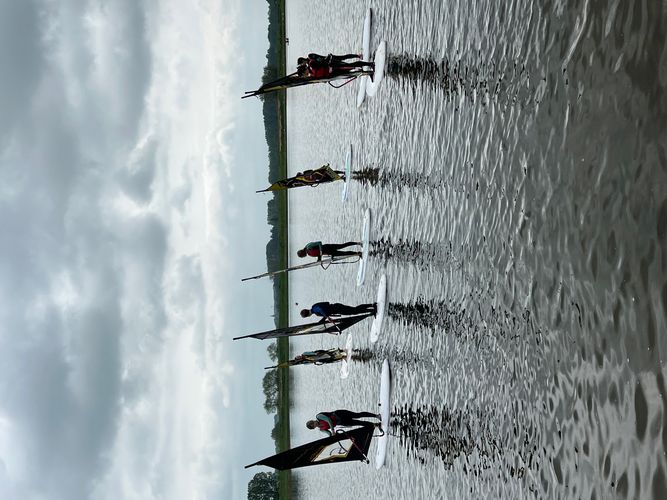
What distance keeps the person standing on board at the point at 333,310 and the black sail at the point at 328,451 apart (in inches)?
187

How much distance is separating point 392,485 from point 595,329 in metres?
12.8

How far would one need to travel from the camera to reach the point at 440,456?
626 inches

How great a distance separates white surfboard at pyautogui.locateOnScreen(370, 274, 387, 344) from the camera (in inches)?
942

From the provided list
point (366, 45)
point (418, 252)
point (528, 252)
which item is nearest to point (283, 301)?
point (366, 45)

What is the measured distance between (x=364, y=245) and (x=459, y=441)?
13903mm

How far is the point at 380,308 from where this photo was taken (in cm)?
2441

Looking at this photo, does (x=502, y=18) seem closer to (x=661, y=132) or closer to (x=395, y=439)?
(x=661, y=132)

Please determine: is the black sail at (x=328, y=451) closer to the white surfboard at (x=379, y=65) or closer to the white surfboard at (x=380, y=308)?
the white surfboard at (x=380, y=308)

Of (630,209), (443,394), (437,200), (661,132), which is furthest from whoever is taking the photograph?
(437,200)

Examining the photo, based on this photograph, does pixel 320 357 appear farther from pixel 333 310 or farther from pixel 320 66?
pixel 320 66

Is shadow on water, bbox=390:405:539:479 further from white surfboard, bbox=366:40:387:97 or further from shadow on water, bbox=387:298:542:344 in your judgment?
white surfboard, bbox=366:40:387:97

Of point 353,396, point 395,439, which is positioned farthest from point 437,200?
point 353,396

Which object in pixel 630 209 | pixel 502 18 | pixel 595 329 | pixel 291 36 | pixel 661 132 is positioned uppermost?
pixel 291 36

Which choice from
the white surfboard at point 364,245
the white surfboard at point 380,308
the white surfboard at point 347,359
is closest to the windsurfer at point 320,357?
the white surfboard at point 347,359
